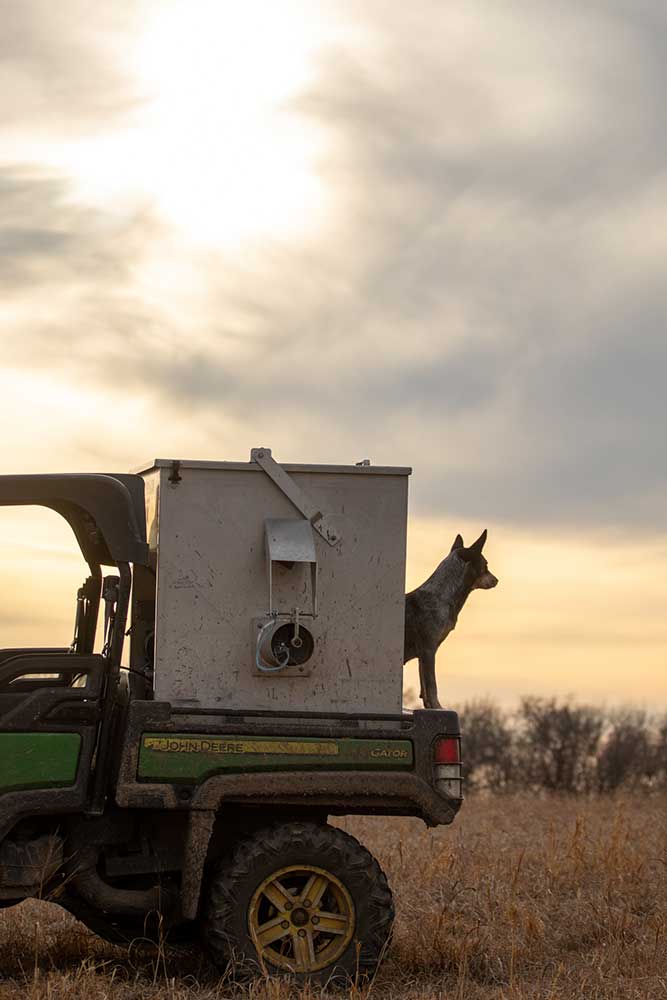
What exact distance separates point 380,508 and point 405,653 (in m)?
1.09

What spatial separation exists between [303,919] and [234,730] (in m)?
1.07

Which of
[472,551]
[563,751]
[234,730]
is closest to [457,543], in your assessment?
[472,551]

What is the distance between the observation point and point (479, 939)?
814cm

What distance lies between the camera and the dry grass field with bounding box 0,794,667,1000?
271 inches

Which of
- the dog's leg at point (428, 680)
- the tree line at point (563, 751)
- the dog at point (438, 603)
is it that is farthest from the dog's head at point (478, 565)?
the tree line at point (563, 751)

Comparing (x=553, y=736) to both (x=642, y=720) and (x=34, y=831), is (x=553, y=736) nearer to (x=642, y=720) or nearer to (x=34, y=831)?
(x=642, y=720)

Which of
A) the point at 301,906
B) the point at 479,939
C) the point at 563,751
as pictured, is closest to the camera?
the point at 301,906

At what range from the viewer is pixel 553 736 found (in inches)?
1015

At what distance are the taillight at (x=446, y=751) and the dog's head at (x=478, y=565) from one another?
150 centimetres

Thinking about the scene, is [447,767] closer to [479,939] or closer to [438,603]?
[438,603]

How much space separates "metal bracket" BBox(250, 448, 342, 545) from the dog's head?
1.51 m

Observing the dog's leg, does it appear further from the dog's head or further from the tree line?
the tree line

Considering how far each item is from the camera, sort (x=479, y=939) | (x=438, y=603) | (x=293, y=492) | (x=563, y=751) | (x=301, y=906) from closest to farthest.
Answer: (x=301, y=906) → (x=293, y=492) → (x=479, y=939) → (x=438, y=603) → (x=563, y=751)

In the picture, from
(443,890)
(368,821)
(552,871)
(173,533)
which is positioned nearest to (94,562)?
(173,533)
